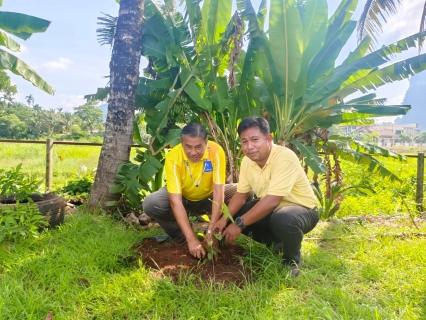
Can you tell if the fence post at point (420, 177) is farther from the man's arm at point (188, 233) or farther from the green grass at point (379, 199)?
the man's arm at point (188, 233)

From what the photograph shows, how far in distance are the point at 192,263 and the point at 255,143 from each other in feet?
3.42

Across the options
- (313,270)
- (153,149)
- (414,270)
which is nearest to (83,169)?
(153,149)

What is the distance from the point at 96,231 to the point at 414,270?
2.94 m

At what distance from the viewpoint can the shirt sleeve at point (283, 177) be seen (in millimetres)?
2305

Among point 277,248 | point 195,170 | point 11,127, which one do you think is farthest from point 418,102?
point 195,170

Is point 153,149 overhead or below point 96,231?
overhead

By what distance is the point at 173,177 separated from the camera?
2.69 meters

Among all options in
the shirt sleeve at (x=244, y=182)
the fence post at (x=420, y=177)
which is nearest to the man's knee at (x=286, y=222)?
the shirt sleeve at (x=244, y=182)

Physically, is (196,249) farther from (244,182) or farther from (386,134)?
(386,134)

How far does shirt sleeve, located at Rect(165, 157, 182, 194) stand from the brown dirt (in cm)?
51

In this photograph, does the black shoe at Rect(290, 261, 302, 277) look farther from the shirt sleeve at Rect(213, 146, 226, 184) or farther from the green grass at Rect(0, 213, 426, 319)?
the shirt sleeve at Rect(213, 146, 226, 184)

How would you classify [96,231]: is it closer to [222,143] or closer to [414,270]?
[222,143]

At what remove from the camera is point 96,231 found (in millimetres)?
3205

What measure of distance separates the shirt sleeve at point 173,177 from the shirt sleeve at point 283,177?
81 cm
